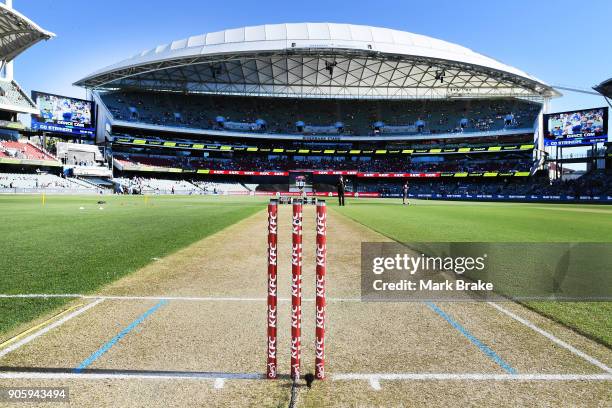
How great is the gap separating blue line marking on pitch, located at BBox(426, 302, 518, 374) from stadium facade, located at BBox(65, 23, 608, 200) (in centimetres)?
6147

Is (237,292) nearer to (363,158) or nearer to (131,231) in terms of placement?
(131,231)

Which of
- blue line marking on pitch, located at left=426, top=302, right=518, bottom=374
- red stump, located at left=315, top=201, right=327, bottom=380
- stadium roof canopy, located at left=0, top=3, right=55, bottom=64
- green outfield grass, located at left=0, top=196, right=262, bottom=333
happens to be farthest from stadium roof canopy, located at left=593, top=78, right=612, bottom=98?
stadium roof canopy, located at left=0, top=3, right=55, bottom=64

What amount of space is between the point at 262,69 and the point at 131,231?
A: 65211mm

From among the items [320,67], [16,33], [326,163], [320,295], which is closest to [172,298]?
[320,295]

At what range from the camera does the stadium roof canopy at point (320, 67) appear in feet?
206

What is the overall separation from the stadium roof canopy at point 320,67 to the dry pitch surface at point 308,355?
193 feet

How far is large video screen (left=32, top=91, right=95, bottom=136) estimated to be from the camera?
7019 cm

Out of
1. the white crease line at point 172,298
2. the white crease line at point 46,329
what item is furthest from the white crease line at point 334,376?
the white crease line at point 172,298

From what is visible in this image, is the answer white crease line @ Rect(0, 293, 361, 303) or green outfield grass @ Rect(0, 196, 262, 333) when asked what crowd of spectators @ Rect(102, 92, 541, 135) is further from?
white crease line @ Rect(0, 293, 361, 303)

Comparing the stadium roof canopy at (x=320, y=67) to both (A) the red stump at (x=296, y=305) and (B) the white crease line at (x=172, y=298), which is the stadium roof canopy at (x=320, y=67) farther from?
(A) the red stump at (x=296, y=305)

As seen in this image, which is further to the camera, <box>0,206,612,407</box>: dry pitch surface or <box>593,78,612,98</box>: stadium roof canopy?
<box>593,78,612,98</box>: stadium roof canopy

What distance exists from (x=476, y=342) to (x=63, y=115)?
279 feet

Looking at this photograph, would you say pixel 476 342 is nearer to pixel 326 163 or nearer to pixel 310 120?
pixel 326 163

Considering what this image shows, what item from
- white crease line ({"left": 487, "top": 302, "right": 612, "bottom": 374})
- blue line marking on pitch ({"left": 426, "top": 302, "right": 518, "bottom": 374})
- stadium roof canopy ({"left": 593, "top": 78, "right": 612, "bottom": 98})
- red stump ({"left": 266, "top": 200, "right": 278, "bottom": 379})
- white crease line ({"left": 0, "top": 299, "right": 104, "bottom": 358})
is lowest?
blue line marking on pitch ({"left": 426, "top": 302, "right": 518, "bottom": 374})
